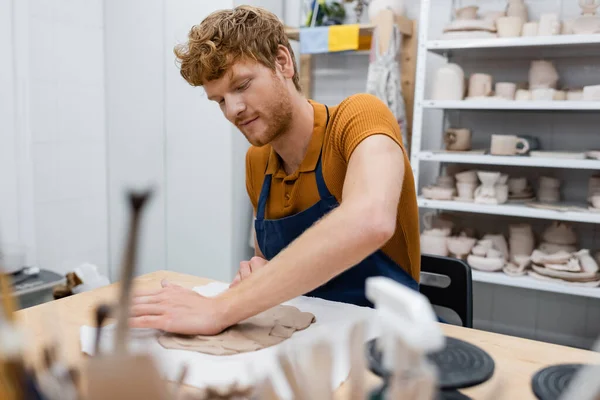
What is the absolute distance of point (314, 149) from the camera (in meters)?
1.42

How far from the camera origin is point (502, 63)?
8.50ft

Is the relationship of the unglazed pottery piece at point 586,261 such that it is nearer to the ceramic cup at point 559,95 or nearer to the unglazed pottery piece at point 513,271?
the unglazed pottery piece at point 513,271

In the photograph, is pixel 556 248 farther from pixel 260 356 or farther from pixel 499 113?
pixel 260 356

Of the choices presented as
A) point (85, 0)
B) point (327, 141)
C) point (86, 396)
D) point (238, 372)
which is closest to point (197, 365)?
point (238, 372)

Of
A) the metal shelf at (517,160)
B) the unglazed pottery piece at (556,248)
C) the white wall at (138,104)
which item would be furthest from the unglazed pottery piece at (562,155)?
the white wall at (138,104)

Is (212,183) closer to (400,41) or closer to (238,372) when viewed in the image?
(400,41)

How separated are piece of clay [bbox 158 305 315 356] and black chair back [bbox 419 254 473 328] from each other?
506mm

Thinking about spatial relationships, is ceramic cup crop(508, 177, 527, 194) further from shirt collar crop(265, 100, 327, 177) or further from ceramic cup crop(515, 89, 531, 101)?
shirt collar crop(265, 100, 327, 177)

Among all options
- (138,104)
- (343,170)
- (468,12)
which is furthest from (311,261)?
(138,104)

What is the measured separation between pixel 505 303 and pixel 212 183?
1.69 m

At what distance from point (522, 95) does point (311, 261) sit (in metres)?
1.73

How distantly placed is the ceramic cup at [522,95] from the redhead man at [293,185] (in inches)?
47.5

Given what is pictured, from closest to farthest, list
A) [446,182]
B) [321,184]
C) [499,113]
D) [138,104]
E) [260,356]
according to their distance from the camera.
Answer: [260,356] < [321,184] < [446,182] < [499,113] < [138,104]

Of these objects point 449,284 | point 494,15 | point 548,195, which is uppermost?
point 494,15
